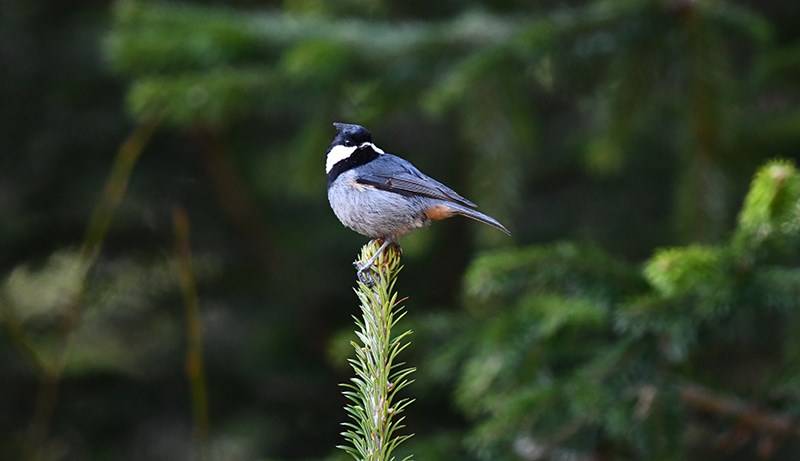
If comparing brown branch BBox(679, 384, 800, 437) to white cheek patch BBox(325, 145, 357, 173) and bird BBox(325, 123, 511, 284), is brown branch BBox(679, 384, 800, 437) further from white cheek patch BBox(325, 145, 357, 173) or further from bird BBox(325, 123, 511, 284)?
white cheek patch BBox(325, 145, 357, 173)

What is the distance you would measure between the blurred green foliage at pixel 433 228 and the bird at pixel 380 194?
1.14ft

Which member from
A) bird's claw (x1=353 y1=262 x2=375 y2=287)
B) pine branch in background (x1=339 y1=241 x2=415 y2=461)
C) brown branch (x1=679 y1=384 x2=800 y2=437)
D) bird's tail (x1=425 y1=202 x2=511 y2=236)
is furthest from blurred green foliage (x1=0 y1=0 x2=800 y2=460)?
pine branch in background (x1=339 y1=241 x2=415 y2=461)

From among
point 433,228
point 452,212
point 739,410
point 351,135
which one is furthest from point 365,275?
point 433,228

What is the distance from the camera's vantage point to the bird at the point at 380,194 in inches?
126

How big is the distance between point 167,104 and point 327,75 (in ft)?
2.15

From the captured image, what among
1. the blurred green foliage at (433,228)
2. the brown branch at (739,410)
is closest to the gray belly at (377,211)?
the blurred green foliage at (433,228)

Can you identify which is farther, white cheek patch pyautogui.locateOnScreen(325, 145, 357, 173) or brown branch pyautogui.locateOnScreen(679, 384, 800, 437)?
white cheek patch pyautogui.locateOnScreen(325, 145, 357, 173)

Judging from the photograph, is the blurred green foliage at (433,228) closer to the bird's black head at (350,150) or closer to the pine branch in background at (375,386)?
the bird's black head at (350,150)

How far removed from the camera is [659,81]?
156 inches

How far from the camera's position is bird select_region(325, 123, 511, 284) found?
3.21 metres

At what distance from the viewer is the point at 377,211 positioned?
3207mm

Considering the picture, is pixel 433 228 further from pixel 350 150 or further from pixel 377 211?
pixel 377 211

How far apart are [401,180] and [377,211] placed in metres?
0.19

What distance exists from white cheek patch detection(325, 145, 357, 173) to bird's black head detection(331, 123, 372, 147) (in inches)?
0.6
